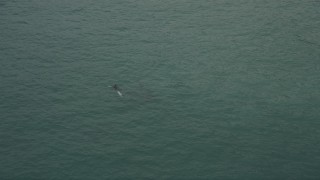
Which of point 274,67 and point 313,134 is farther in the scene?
point 274,67

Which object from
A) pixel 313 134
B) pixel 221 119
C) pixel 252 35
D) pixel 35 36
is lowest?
pixel 313 134

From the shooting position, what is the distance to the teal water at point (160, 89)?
52.6 metres

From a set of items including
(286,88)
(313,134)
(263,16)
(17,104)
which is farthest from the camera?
(263,16)

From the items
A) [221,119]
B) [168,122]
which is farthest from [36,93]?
[221,119]

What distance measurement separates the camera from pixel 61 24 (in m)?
86.1

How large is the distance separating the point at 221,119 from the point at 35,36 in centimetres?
4121

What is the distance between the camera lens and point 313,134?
57.4 metres

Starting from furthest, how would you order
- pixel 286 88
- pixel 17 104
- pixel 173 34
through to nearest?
pixel 173 34
pixel 286 88
pixel 17 104

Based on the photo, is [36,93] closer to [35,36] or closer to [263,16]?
[35,36]

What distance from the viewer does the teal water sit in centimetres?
5259

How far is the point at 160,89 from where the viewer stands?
67062 mm

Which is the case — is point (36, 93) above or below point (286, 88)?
above

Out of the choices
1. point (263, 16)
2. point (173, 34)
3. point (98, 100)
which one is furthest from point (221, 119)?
point (263, 16)

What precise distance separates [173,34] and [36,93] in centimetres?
2990
